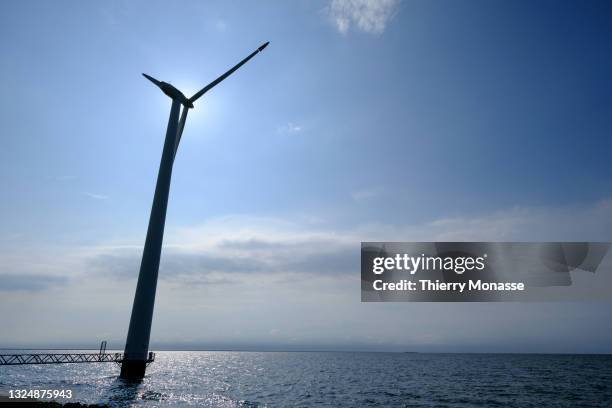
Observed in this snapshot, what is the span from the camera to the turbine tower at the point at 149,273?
48.2 m

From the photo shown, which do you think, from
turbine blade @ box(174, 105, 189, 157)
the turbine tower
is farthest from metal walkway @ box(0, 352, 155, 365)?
turbine blade @ box(174, 105, 189, 157)

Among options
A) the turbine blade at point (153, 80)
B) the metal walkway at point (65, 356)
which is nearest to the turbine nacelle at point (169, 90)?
the turbine blade at point (153, 80)

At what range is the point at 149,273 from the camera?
49469 millimetres

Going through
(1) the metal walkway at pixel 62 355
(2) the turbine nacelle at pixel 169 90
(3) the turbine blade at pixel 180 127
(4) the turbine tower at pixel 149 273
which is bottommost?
(1) the metal walkway at pixel 62 355

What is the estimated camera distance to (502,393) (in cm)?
5584

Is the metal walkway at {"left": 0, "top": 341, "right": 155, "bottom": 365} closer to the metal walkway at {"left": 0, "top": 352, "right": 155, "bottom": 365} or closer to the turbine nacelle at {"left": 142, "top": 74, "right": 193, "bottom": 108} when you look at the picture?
the metal walkway at {"left": 0, "top": 352, "right": 155, "bottom": 365}

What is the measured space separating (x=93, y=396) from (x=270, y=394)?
870 inches

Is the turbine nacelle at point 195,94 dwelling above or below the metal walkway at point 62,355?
above

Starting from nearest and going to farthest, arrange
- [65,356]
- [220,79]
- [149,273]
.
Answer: [149,273] < [220,79] < [65,356]

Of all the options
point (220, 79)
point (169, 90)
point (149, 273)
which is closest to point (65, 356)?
point (149, 273)

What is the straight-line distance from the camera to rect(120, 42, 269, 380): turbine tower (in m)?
48.2

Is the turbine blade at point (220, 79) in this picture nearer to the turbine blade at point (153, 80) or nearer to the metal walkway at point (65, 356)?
the turbine blade at point (153, 80)

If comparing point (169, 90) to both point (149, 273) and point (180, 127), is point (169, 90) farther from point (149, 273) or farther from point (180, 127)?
point (149, 273)

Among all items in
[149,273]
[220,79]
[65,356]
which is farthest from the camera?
[65,356]
